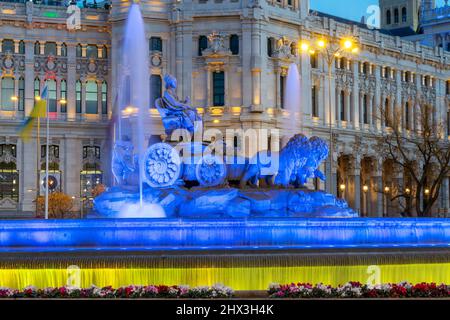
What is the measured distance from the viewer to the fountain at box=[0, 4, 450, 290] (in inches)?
835

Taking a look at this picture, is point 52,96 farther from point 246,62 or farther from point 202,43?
point 246,62

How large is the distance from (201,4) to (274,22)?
21.4 feet

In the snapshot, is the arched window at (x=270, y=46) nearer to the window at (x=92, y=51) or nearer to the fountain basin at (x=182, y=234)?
the window at (x=92, y=51)

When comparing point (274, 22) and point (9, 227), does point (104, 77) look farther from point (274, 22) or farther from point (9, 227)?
point (9, 227)

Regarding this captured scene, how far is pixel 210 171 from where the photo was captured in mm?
32438

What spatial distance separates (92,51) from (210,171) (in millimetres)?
52979

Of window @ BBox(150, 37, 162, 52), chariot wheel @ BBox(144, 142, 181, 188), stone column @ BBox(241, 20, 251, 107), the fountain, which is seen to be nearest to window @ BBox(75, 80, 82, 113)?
window @ BBox(150, 37, 162, 52)

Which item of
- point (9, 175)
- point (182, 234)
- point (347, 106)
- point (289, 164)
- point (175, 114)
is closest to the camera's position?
point (182, 234)

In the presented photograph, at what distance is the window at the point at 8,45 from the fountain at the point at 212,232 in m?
50.8

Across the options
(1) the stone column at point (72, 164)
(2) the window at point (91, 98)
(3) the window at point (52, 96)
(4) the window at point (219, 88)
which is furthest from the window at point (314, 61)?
(3) the window at point (52, 96)

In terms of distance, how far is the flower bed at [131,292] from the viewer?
60.7 feet

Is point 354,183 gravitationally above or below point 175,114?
below

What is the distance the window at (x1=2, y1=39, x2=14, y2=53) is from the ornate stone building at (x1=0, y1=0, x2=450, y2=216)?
0.09 m

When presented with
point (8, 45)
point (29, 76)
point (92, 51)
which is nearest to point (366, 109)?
point (92, 51)
